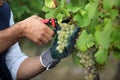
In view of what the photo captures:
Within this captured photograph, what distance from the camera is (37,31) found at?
2.17 meters

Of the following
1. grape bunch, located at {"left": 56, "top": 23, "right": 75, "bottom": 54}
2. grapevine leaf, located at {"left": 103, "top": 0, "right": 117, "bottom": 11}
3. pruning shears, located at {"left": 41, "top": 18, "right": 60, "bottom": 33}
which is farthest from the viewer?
pruning shears, located at {"left": 41, "top": 18, "right": 60, "bottom": 33}

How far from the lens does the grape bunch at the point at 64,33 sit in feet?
6.01

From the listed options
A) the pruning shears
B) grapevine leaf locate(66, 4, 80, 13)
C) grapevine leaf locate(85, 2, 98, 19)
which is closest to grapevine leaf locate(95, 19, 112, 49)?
grapevine leaf locate(85, 2, 98, 19)

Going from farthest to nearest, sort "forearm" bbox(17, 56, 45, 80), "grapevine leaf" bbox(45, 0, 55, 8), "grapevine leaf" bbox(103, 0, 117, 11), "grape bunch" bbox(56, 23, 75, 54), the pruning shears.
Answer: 1. "forearm" bbox(17, 56, 45, 80)
2. the pruning shears
3. "grape bunch" bbox(56, 23, 75, 54)
4. "grapevine leaf" bbox(45, 0, 55, 8)
5. "grapevine leaf" bbox(103, 0, 117, 11)

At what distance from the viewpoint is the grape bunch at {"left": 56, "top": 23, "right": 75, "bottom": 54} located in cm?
183

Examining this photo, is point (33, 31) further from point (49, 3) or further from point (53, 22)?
point (49, 3)

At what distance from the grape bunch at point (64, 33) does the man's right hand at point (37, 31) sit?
0.75 feet

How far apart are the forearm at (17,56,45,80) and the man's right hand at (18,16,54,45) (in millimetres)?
383

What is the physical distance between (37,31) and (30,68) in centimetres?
52

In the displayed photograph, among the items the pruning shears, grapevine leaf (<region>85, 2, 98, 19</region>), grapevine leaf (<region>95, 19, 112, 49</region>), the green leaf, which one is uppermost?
grapevine leaf (<region>85, 2, 98, 19</region>)

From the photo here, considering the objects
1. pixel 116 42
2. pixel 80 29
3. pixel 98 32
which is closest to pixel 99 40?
pixel 98 32

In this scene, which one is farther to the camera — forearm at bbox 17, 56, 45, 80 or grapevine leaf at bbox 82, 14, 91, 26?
forearm at bbox 17, 56, 45, 80

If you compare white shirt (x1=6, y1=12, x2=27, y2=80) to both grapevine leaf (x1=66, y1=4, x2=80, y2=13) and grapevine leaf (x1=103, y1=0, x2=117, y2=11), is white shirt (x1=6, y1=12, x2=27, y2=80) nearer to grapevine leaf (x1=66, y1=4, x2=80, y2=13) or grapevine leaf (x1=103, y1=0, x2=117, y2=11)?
grapevine leaf (x1=66, y1=4, x2=80, y2=13)

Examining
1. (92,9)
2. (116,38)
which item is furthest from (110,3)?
(116,38)
